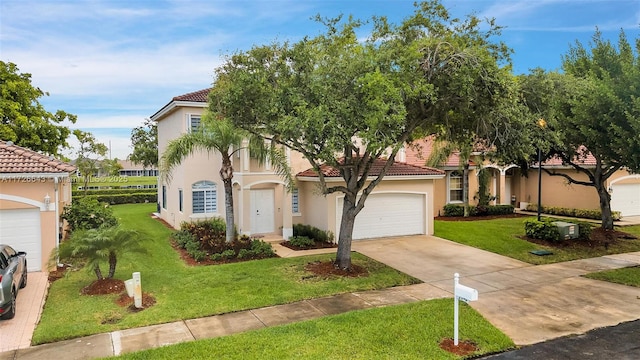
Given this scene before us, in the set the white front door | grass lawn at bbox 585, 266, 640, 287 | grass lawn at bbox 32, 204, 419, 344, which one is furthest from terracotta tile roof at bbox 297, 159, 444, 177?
grass lawn at bbox 585, 266, 640, 287

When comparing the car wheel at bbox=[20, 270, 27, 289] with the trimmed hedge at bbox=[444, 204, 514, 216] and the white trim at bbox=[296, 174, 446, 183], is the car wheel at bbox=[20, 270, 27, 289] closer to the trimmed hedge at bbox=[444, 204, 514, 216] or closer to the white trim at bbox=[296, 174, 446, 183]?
the white trim at bbox=[296, 174, 446, 183]

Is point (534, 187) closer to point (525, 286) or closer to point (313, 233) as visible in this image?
point (313, 233)

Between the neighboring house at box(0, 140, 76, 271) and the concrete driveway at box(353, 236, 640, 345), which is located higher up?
the neighboring house at box(0, 140, 76, 271)

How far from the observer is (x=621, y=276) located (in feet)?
42.8

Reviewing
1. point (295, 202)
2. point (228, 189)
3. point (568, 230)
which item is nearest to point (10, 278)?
point (228, 189)

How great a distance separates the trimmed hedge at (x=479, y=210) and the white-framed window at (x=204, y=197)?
14.2 metres

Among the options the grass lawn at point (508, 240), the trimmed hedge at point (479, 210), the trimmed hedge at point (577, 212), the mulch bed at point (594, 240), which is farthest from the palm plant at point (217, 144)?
the trimmed hedge at point (577, 212)

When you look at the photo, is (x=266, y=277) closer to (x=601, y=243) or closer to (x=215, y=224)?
(x=215, y=224)

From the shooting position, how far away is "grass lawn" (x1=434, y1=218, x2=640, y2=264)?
640 inches

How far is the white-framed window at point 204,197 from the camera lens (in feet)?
69.6

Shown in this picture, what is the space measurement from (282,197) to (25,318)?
11921 mm

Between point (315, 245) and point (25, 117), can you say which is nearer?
point (315, 245)

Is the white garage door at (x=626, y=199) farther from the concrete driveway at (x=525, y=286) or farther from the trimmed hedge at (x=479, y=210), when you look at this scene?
the concrete driveway at (x=525, y=286)

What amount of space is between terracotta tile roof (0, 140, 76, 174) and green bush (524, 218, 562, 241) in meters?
18.8
